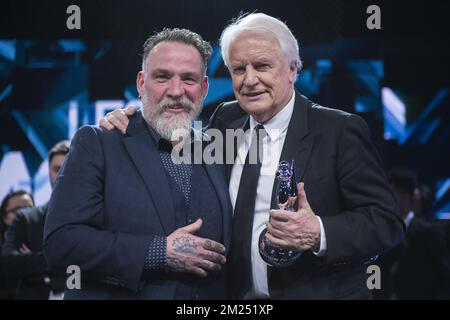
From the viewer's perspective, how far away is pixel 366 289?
166 cm

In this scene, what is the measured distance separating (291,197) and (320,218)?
0.37 ft

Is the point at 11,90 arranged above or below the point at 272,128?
below

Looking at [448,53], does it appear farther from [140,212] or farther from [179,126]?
[140,212]

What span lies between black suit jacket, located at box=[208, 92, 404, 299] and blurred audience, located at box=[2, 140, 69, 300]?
1301 millimetres

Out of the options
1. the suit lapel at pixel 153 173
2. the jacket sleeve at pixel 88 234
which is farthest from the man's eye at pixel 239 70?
the jacket sleeve at pixel 88 234

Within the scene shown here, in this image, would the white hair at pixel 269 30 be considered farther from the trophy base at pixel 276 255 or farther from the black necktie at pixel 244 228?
the trophy base at pixel 276 255

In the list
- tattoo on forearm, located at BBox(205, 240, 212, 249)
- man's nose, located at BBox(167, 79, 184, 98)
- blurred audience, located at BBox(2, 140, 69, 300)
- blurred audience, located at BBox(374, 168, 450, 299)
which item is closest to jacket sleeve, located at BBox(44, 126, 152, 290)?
tattoo on forearm, located at BBox(205, 240, 212, 249)

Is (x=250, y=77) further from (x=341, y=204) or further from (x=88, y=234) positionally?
(x=88, y=234)

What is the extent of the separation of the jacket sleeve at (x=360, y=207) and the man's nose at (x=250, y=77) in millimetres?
294

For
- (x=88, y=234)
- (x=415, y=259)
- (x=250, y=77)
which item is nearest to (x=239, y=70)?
(x=250, y=77)

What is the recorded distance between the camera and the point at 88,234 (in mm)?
1490

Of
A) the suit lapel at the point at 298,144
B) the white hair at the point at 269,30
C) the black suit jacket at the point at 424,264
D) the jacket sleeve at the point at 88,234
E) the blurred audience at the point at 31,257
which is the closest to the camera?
the jacket sleeve at the point at 88,234

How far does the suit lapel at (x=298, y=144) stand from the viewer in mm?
1612
